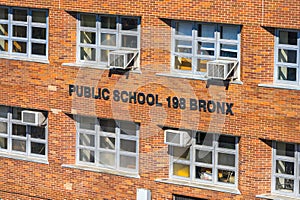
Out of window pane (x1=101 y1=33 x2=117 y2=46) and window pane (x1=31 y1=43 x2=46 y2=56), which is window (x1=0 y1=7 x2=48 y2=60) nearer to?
window pane (x1=31 y1=43 x2=46 y2=56)

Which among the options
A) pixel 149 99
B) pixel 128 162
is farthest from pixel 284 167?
pixel 128 162

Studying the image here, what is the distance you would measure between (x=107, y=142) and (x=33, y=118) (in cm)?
228

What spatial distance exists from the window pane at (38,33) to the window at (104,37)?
47.5 inches

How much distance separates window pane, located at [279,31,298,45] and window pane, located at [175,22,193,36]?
101 inches

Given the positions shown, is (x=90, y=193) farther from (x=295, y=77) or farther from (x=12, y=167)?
(x=295, y=77)

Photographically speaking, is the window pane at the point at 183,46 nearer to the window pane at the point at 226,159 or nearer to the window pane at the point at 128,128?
the window pane at the point at 128,128

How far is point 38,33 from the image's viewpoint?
32062 mm

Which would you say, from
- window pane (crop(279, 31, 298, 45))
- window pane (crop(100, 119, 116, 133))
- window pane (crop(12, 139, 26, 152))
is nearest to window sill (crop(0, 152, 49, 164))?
window pane (crop(12, 139, 26, 152))

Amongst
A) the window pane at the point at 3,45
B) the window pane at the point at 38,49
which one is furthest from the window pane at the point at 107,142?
the window pane at the point at 3,45

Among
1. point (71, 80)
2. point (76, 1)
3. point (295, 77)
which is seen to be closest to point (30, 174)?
point (71, 80)

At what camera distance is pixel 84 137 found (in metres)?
31.8

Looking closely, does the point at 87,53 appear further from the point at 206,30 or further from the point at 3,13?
the point at 206,30

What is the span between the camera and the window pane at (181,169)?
100.0ft

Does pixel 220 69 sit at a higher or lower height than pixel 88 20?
lower
